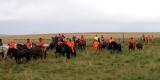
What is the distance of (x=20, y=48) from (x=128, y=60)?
8518 millimetres

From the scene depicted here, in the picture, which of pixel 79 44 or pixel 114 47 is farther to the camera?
pixel 79 44

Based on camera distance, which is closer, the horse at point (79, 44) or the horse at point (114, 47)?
the horse at point (114, 47)

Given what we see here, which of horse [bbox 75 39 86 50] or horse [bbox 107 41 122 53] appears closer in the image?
horse [bbox 107 41 122 53]

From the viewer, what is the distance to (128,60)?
2466 cm

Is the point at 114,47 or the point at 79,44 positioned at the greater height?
the point at 79,44

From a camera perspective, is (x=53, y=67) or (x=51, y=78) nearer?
(x=51, y=78)

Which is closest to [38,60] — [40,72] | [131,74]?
[40,72]

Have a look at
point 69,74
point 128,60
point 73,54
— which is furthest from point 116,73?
point 73,54

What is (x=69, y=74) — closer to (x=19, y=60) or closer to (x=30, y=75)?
(x=30, y=75)

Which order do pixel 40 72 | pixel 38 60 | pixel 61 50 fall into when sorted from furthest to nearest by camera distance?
pixel 61 50, pixel 38 60, pixel 40 72

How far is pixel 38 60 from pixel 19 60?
1416 mm

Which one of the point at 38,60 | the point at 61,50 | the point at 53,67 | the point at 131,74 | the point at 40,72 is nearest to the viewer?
the point at 131,74

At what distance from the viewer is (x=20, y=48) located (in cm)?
2723

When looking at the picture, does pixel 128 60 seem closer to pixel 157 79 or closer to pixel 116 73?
pixel 116 73
